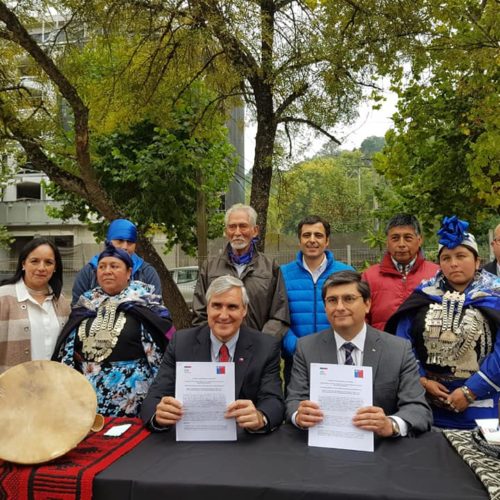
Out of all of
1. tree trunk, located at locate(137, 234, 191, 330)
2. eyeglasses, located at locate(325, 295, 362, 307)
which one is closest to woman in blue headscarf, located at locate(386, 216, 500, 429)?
eyeglasses, located at locate(325, 295, 362, 307)

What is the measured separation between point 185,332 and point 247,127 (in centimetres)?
567

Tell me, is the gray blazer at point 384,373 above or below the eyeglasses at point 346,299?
below

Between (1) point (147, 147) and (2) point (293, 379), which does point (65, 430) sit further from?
(1) point (147, 147)

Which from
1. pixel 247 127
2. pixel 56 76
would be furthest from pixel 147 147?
pixel 56 76

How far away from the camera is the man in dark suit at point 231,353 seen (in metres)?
2.63

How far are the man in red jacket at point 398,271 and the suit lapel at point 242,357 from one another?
1288 millimetres

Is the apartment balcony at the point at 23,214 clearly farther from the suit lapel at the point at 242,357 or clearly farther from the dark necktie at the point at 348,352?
the dark necktie at the point at 348,352

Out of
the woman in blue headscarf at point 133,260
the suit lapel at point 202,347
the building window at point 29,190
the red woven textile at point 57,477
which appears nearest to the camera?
the red woven textile at point 57,477

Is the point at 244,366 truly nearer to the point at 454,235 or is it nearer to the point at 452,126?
the point at 454,235

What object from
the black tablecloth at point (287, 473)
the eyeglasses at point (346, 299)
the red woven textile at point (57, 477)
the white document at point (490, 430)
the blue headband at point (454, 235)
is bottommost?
the red woven textile at point (57, 477)

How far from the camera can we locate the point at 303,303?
371 centimetres

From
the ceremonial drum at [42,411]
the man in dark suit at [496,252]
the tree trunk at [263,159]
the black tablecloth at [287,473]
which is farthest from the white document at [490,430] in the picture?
the tree trunk at [263,159]

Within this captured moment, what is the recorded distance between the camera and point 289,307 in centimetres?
374

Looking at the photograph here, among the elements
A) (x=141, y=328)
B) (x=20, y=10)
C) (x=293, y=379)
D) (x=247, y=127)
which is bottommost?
(x=293, y=379)
